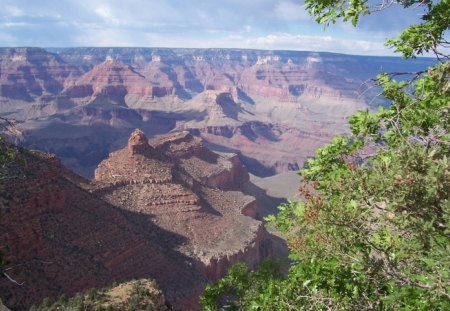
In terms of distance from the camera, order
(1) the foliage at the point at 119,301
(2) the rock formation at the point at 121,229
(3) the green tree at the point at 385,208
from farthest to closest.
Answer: (2) the rock formation at the point at 121,229
(1) the foliage at the point at 119,301
(3) the green tree at the point at 385,208

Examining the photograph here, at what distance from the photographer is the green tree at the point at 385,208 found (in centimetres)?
601

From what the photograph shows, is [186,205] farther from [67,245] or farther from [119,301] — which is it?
[119,301]

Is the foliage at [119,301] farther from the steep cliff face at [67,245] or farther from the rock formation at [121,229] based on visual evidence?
the steep cliff face at [67,245]

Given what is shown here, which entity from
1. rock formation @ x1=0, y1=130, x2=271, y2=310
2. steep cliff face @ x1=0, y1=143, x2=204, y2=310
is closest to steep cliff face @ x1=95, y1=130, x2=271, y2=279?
rock formation @ x1=0, y1=130, x2=271, y2=310

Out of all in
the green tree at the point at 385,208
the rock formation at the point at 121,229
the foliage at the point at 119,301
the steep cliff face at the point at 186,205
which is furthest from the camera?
the steep cliff face at the point at 186,205

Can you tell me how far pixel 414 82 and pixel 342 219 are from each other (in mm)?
3356

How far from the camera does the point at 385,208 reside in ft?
21.1

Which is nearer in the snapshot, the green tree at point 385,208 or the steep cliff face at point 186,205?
the green tree at point 385,208

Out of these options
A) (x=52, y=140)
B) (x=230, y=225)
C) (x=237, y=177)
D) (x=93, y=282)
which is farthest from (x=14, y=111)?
(x=93, y=282)


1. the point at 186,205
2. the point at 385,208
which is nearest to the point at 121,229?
the point at 186,205

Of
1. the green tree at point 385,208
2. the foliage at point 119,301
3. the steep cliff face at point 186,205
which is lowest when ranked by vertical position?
the steep cliff face at point 186,205

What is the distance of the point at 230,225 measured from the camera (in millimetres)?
52594

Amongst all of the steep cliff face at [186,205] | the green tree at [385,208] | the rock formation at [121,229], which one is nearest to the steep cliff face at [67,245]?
the rock formation at [121,229]

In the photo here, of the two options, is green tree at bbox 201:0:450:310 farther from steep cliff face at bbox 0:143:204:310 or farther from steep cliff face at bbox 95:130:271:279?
steep cliff face at bbox 95:130:271:279
